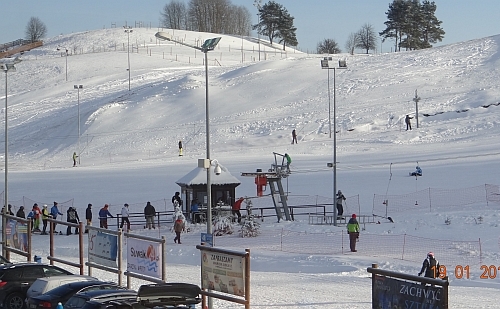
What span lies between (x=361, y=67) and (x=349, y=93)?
12212 millimetres

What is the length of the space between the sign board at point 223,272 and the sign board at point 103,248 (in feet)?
11.2

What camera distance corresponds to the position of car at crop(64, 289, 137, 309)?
13.0m

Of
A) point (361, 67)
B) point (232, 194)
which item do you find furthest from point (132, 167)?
point (361, 67)

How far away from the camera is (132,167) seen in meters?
52.2

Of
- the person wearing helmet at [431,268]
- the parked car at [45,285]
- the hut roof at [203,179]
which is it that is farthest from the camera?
the hut roof at [203,179]

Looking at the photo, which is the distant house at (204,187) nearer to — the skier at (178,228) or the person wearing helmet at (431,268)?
the skier at (178,228)

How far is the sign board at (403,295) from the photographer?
11.3m

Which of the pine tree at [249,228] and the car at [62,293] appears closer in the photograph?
the car at [62,293]

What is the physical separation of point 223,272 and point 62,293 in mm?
2923

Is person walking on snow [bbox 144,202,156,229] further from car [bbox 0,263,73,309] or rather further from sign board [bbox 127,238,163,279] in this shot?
sign board [bbox 127,238,163,279]

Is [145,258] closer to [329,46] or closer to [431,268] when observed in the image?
[431,268]
